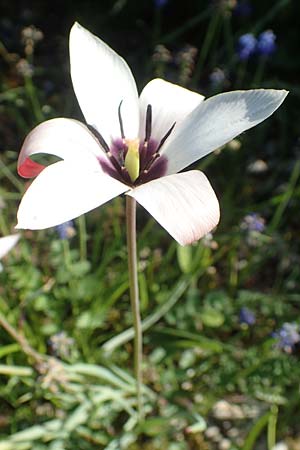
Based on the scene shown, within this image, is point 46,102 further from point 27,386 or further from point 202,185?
point 202,185

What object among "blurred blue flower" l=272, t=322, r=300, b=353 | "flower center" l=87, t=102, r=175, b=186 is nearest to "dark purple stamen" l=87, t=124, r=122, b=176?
"flower center" l=87, t=102, r=175, b=186

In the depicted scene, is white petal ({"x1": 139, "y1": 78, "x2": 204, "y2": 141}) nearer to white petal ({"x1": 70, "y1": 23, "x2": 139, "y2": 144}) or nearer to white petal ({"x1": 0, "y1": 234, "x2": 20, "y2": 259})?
white petal ({"x1": 70, "y1": 23, "x2": 139, "y2": 144})

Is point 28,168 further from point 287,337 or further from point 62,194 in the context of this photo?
point 287,337

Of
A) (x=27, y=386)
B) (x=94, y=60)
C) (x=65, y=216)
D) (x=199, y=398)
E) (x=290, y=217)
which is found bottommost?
(x=199, y=398)

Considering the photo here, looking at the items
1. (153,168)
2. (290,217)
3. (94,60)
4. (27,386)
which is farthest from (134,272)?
(290,217)

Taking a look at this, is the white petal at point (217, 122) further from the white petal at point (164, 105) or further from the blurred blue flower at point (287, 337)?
the blurred blue flower at point (287, 337)

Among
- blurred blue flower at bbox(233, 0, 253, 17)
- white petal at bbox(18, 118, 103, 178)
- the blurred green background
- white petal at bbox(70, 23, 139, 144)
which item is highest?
blurred blue flower at bbox(233, 0, 253, 17)

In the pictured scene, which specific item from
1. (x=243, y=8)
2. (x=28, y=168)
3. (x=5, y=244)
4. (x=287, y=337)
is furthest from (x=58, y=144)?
(x=243, y=8)
